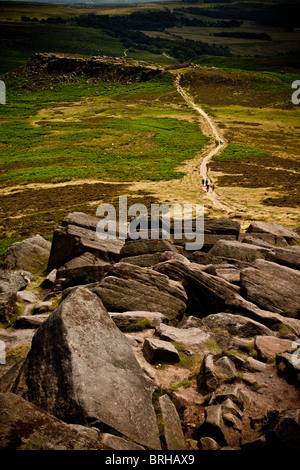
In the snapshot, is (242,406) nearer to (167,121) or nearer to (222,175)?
(222,175)

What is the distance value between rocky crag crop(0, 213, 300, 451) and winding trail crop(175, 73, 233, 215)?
2018cm

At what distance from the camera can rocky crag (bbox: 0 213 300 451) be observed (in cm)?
945

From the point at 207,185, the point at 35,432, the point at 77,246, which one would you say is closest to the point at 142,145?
the point at 207,185

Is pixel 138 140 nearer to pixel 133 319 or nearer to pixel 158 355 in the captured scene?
pixel 133 319

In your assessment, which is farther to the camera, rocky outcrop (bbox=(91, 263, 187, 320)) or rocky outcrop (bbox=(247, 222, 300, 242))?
rocky outcrop (bbox=(247, 222, 300, 242))

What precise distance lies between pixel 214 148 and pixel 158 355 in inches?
2641

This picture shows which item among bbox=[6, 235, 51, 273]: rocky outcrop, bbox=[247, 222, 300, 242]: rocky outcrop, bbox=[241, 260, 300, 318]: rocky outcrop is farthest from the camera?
bbox=[6, 235, 51, 273]: rocky outcrop

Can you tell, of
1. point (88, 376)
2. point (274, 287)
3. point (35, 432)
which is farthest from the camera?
point (274, 287)

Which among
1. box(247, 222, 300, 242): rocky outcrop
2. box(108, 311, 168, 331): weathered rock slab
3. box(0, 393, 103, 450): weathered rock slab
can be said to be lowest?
box(108, 311, 168, 331): weathered rock slab

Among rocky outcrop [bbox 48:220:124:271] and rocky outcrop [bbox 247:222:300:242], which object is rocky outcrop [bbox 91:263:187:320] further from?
rocky outcrop [bbox 247:222:300:242]

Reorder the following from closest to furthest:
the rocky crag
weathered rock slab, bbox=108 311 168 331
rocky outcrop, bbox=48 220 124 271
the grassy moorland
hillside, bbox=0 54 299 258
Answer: the rocky crag, weathered rock slab, bbox=108 311 168 331, rocky outcrop, bbox=48 220 124 271, the grassy moorland, hillside, bbox=0 54 299 258

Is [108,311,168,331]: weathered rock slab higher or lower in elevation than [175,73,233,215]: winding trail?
lower

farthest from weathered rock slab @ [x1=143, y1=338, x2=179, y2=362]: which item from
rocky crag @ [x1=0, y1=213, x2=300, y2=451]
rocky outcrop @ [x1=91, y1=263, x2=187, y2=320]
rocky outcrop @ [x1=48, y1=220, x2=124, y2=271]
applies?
rocky outcrop @ [x1=48, y1=220, x2=124, y2=271]

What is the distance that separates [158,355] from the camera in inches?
529
